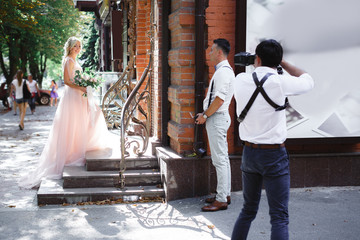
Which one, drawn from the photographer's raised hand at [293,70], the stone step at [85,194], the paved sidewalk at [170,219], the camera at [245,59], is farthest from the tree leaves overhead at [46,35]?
the photographer's raised hand at [293,70]

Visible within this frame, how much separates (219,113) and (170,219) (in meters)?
1.48

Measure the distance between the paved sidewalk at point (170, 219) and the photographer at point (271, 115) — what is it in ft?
4.62

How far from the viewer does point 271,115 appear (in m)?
3.80

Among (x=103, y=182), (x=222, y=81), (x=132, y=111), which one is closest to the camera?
(x=222, y=81)

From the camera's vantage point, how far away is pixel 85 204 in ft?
21.5

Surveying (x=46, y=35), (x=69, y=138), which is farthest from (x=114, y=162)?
(x=46, y=35)

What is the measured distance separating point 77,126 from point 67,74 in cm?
91

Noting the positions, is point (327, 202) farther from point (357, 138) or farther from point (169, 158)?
point (169, 158)

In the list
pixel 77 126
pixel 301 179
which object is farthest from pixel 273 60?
pixel 77 126

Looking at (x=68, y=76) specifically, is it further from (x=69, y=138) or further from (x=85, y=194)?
(x=85, y=194)

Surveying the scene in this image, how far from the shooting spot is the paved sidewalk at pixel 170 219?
5242 millimetres

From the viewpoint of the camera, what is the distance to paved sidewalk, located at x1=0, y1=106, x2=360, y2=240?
5.24 metres

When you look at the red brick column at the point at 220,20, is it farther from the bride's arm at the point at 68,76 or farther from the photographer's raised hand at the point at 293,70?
the photographer's raised hand at the point at 293,70

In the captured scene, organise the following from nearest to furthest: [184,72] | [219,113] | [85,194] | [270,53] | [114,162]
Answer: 1. [270,53]
2. [219,113]
3. [85,194]
4. [184,72]
5. [114,162]
